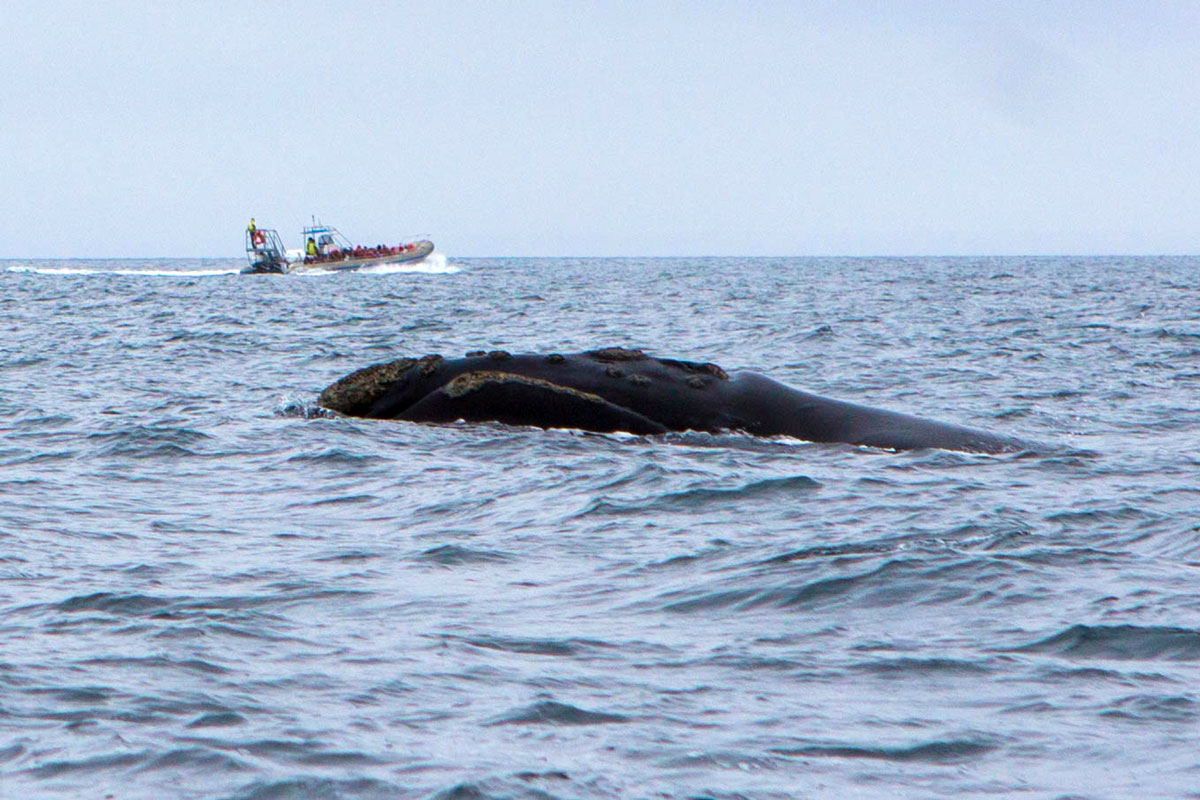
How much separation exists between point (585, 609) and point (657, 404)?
212 inches

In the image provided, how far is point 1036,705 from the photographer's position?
586 centimetres

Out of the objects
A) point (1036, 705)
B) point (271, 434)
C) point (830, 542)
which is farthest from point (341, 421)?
point (1036, 705)

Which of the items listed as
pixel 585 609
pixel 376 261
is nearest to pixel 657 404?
pixel 585 609

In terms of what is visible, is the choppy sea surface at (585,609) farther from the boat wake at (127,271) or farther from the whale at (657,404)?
the boat wake at (127,271)

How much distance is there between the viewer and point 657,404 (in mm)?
12617

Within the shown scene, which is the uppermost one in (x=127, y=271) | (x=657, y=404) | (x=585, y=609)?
(x=657, y=404)

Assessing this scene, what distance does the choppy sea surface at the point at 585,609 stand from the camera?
5172 mm

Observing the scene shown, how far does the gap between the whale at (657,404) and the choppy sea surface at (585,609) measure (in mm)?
193

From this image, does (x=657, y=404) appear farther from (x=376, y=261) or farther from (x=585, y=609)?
(x=376, y=261)

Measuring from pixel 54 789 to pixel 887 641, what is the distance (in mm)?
3744

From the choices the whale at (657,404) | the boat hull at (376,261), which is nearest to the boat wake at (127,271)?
the boat hull at (376,261)

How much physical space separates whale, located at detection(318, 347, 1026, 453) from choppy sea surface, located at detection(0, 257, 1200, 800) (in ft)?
0.63

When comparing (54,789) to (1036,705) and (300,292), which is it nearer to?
(1036,705)

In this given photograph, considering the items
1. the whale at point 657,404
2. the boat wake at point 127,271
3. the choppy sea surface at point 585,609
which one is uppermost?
the whale at point 657,404
